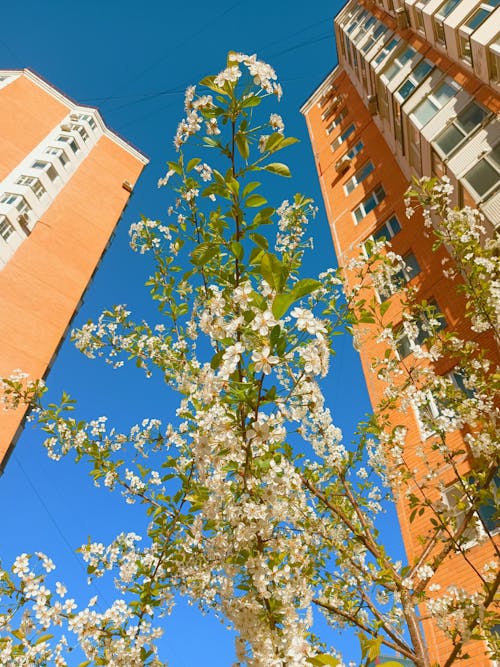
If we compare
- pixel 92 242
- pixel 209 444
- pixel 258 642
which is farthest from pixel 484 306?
pixel 92 242

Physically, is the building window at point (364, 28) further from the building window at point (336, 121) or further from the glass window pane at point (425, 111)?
the glass window pane at point (425, 111)

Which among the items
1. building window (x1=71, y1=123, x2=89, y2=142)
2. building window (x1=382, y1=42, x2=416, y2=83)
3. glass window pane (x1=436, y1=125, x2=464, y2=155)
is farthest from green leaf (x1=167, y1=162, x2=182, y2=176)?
building window (x1=71, y1=123, x2=89, y2=142)

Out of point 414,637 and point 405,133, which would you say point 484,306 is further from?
point 405,133

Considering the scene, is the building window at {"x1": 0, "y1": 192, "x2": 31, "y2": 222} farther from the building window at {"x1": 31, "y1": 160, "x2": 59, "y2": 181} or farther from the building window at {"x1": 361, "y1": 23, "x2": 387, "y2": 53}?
the building window at {"x1": 361, "y1": 23, "x2": 387, "y2": 53}

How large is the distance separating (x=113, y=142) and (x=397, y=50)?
97.5 feet

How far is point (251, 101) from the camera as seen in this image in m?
2.67

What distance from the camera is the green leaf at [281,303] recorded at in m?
1.99

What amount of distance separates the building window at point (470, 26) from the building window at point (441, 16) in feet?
5.09

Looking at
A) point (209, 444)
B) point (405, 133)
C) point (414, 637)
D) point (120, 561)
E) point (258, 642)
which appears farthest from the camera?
point (405, 133)

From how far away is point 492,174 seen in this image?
35.1 ft

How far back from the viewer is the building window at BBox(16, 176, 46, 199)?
26.3 meters

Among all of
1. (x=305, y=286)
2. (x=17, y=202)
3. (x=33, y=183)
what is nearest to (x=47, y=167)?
(x=33, y=183)

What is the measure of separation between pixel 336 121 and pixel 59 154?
21081 mm

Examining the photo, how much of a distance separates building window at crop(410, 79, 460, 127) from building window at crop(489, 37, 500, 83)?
5.57 feet
